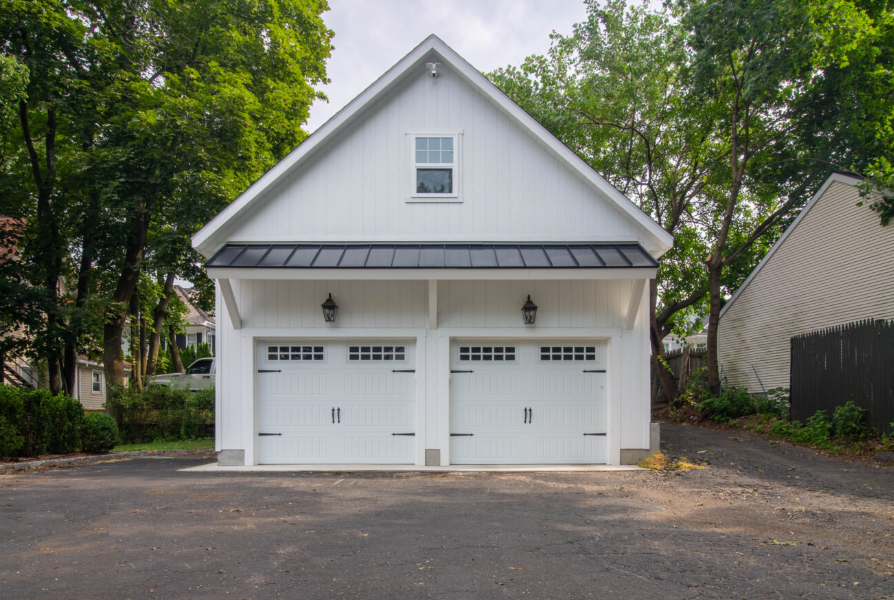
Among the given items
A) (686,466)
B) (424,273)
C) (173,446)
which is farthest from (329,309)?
(173,446)

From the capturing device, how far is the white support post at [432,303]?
11.0 metres

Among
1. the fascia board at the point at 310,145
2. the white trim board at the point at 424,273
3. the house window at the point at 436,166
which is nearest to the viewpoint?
the white trim board at the point at 424,273

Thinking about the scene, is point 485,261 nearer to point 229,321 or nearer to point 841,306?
point 229,321

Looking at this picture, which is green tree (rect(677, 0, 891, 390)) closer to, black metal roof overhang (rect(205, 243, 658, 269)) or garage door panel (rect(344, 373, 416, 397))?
black metal roof overhang (rect(205, 243, 658, 269))

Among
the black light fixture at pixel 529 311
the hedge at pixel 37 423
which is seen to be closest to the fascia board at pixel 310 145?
the hedge at pixel 37 423

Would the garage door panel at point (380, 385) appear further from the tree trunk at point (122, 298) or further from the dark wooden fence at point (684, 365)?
the dark wooden fence at point (684, 365)

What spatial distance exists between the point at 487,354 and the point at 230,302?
4.52 metres

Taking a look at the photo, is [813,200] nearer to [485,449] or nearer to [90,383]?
[485,449]

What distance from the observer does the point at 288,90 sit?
64.1 feet

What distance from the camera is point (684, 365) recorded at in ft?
80.1

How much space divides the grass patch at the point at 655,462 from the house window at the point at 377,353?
14.7 feet

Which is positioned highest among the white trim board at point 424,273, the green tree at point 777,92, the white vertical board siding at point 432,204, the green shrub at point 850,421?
the green tree at point 777,92

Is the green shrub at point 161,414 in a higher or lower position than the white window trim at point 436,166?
lower

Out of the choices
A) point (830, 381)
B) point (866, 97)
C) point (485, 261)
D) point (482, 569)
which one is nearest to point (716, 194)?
point (866, 97)
